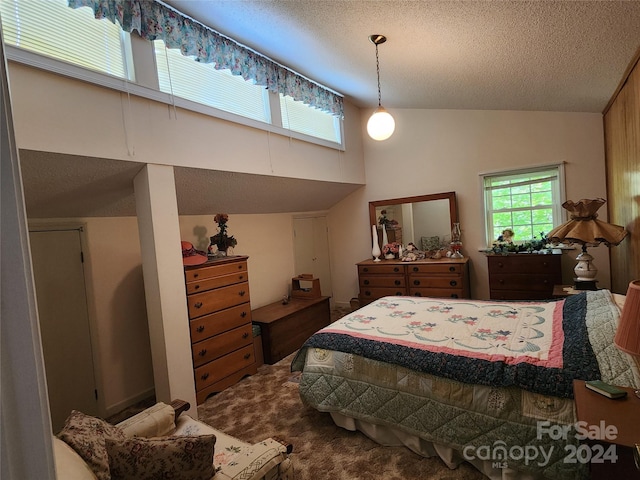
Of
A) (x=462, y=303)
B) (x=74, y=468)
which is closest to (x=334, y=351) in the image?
(x=462, y=303)

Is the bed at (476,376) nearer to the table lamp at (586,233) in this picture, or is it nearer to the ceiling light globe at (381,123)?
the table lamp at (586,233)

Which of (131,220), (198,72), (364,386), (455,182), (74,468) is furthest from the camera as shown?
(455,182)

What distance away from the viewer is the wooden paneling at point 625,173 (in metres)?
2.18

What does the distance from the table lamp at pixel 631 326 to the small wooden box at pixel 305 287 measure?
3388mm

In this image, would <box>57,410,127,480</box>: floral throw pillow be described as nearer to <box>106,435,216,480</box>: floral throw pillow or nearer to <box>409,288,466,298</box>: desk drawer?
<box>106,435,216,480</box>: floral throw pillow

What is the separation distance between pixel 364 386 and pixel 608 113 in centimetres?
342

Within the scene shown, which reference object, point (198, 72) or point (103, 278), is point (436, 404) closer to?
point (103, 278)

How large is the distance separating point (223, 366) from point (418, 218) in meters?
3.14

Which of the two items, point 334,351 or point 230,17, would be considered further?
point 230,17

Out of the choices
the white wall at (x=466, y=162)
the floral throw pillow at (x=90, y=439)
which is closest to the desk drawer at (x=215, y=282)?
the floral throw pillow at (x=90, y=439)

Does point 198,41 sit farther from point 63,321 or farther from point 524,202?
point 524,202

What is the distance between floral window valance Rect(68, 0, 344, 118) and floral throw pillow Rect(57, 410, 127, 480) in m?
2.25

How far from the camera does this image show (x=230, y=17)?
2414 mm

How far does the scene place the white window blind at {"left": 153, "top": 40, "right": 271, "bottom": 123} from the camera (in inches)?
95.6
